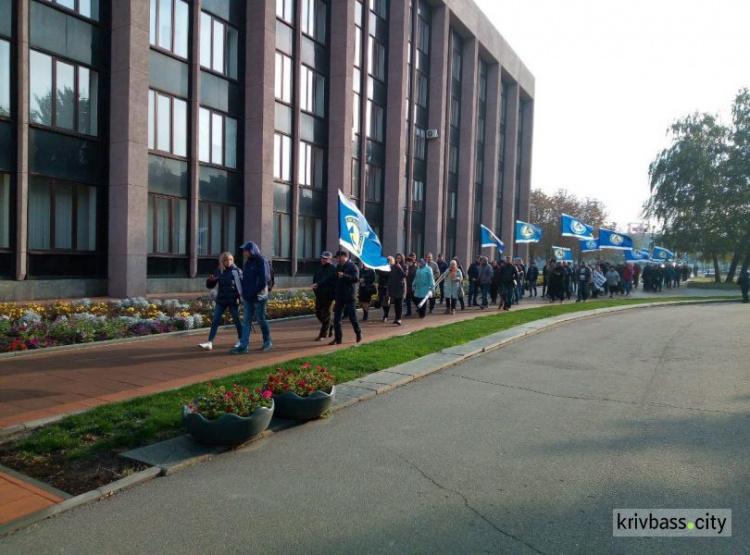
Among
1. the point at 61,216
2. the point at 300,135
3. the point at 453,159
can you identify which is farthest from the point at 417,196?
the point at 61,216

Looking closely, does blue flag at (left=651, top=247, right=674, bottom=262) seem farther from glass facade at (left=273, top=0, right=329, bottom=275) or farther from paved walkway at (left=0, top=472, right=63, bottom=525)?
paved walkway at (left=0, top=472, right=63, bottom=525)

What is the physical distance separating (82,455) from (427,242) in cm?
3086

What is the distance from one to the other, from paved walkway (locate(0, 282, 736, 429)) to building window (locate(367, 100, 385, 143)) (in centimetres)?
1946

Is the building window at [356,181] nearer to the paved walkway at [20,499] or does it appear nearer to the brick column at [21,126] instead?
the brick column at [21,126]

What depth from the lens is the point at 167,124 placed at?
731 inches

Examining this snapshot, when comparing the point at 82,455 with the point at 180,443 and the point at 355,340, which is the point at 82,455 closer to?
the point at 180,443

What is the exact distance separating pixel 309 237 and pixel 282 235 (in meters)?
1.85

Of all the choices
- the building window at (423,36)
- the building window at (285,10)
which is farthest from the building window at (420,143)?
the building window at (285,10)

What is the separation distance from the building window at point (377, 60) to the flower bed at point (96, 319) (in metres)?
18.1

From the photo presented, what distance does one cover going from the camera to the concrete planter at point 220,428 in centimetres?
508

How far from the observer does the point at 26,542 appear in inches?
139

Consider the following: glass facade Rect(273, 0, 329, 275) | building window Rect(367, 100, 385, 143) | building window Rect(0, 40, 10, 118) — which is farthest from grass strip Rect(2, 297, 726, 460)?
building window Rect(367, 100, 385, 143)

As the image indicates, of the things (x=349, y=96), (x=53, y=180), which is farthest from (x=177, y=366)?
(x=349, y=96)

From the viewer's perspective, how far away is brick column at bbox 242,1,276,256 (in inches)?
832
